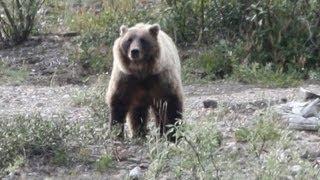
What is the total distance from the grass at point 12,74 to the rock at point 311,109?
4072 millimetres

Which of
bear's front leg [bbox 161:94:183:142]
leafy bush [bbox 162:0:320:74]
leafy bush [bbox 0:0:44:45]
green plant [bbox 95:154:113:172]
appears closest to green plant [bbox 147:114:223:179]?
green plant [bbox 95:154:113:172]

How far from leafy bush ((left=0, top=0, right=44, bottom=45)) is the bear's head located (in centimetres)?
480

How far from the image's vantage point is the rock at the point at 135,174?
5.80 m

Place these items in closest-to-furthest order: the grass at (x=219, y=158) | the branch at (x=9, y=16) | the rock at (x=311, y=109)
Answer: the grass at (x=219, y=158) < the rock at (x=311, y=109) < the branch at (x=9, y=16)

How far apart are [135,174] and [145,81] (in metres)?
1.14

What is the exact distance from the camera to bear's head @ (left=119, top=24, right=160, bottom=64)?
6.79m

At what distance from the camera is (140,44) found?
686cm

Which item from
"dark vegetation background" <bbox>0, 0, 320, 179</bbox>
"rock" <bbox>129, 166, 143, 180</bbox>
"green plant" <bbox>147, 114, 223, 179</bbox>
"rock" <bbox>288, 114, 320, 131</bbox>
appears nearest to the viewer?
"green plant" <bbox>147, 114, 223, 179</bbox>

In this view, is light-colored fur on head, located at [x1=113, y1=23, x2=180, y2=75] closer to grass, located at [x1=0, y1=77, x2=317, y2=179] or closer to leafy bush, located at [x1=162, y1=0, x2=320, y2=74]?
grass, located at [x1=0, y1=77, x2=317, y2=179]

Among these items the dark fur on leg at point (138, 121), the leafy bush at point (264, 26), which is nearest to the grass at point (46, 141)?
the dark fur on leg at point (138, 121)

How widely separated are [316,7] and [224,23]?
3.83 feet

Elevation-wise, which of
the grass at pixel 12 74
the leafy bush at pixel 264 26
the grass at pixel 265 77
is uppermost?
the leafy bush at pixel 264 26

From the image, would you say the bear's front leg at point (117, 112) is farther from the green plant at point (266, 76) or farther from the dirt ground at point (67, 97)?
the green plant at point (266, 76)

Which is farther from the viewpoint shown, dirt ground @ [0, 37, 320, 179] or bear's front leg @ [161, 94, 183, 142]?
bear's front leg @ [161, 94, 183, 142]
